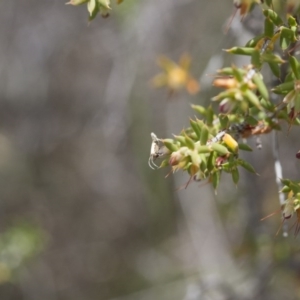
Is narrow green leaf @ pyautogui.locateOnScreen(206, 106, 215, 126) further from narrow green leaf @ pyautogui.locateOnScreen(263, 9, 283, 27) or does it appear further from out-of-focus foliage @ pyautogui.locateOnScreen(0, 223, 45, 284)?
out-of-focus foliage @ pyautogui.locateOnScreen(0, 223, 45, 284)

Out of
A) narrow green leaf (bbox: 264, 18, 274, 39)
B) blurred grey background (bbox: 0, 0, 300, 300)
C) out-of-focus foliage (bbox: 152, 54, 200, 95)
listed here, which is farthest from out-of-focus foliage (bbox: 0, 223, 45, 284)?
narrow green leaf (bbox: 264, 18, 274, 39)

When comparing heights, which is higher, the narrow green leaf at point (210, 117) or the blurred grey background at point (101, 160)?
the blurred grey background at point (101, 160)

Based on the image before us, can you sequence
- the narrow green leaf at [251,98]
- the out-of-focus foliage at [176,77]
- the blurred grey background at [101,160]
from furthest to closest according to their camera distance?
1. the blurred grey background at [101,160]
2. the out-of-focus foliage at [176,77]
3. the narrow green leaf at [251,98]

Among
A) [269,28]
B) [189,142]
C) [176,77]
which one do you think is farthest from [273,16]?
[176,77]

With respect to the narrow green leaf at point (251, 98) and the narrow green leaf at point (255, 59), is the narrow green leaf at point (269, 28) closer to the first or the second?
the narrow green leaf at point (255, 59)

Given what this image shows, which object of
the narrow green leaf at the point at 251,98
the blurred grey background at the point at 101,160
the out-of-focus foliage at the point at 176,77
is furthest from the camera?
the blurred grey background at the point at 101,160

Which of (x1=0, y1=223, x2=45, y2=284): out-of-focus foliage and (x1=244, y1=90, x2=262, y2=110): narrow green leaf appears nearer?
(x1=244, y1=90, x2=262, y2=110): narrow green leaf

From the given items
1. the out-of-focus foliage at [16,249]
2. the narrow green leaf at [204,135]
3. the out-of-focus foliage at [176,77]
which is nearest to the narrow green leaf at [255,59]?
the narrow green leaf at [204,135]

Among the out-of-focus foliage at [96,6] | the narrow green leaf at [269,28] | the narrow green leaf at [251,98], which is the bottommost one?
the narrow green leaf at [251,98]

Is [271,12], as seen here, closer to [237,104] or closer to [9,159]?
[237,104]
